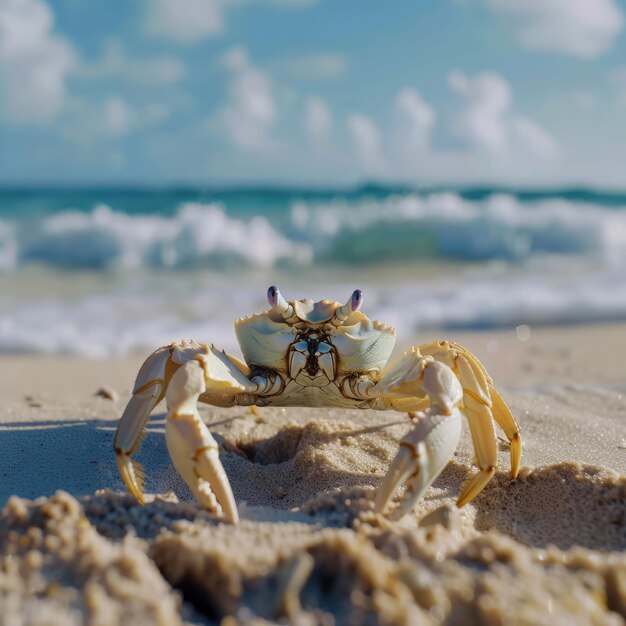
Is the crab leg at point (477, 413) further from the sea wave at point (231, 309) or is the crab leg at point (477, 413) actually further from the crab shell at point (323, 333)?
the sea wave at point (231, 309)

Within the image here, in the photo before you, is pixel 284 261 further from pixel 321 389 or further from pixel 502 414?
pixel 502 414

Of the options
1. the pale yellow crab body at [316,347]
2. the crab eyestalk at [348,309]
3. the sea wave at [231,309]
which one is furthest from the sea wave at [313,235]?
the crab eyestalk at [348,309]

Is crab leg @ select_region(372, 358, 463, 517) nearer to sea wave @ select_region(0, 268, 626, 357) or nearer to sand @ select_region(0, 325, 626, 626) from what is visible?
sand @ select_region(0, 325, 626, 626)

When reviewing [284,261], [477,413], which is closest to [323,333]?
[477,413]

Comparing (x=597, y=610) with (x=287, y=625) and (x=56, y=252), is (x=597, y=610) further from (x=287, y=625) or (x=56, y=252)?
(x=56, y=252)

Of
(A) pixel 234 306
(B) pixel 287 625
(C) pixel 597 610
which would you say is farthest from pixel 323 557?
(A) pixel 234 306

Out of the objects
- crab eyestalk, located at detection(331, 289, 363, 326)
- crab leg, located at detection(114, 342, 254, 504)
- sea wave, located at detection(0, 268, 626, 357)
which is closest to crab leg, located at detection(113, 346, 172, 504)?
crab leg, located at detection(114, 342, 254, 504)
